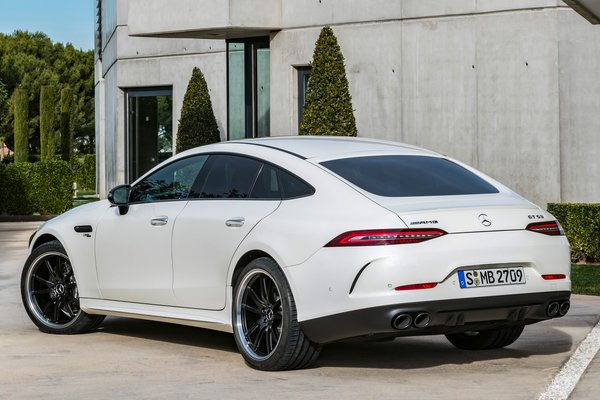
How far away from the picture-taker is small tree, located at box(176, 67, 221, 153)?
25672mm

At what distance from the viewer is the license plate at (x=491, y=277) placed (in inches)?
301

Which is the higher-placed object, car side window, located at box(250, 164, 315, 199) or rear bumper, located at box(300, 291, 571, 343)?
car side window, located at box(250, 164, 315, 199)

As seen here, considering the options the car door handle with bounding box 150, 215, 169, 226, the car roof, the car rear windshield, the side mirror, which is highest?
the car roof

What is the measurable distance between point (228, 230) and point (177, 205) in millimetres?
810

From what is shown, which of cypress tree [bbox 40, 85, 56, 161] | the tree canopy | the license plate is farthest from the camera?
the tree canopy

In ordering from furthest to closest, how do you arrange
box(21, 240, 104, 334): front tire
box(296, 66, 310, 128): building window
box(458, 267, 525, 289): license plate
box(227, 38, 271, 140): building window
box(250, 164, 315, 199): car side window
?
1. box(227, 38, 271, 140): building window
2. box(296, 66, 310, 128): building window
3. box(21, 240, 104, 334): front tire
4. box(250, 164, 315, 199): car side window
5. box(458, 267, 525, 289): license plate

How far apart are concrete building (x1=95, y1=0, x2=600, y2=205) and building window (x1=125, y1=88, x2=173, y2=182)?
242 centimetres

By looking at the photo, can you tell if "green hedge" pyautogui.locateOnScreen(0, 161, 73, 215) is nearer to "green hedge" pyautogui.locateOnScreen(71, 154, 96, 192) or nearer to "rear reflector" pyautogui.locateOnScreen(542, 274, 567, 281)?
"rear reflector" pyautogui.locateOnScreen(542, 274, 567, 281)

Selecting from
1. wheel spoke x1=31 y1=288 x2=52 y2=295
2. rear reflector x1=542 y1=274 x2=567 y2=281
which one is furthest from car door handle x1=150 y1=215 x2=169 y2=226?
rear reflector x1=542 y1=274 x2=567 y2=281

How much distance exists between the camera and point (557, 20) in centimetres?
2038

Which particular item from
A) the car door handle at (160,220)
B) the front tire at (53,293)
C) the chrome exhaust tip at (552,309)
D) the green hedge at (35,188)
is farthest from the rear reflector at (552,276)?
the green hedge at (35,188)

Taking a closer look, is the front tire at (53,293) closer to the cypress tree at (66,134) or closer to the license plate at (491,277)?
the license plate at (491,277)

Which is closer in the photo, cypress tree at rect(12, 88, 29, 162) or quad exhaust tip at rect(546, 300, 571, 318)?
quad exhaust tip at rect(546, 300, 571, 318)

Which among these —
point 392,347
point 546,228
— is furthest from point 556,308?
point 392,347
